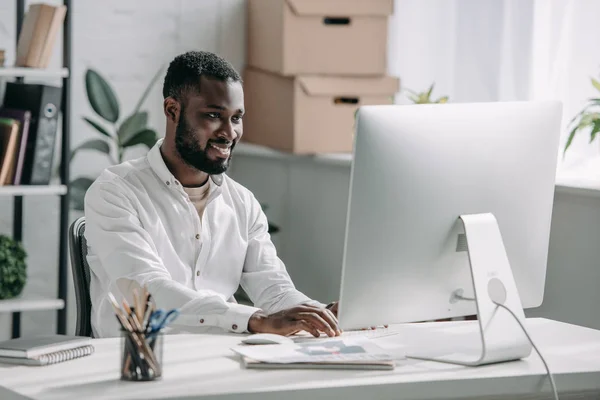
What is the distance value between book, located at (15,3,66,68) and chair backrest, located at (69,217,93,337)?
135 cm

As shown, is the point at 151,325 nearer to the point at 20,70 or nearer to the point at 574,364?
the point at 574,364

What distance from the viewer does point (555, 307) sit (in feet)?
9.29

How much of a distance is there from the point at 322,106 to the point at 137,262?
5.69 feet

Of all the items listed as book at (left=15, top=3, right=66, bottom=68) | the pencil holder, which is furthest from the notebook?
book at (left=15, top=3, right=66, bottom=68)

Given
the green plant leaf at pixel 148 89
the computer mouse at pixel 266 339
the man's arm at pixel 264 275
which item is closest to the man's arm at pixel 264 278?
the man's arm at pixel 264 275

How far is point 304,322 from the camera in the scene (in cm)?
192

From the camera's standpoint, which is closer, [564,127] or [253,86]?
[564,127]

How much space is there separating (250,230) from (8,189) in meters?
1.27

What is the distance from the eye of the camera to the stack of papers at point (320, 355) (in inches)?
66.1

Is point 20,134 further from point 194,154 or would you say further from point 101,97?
point 194,154

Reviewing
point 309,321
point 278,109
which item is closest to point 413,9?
point 278,109

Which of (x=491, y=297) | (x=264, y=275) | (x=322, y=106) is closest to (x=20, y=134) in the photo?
(x=322, y=106)

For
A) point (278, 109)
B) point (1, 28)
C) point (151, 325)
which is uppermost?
point (1, 28)

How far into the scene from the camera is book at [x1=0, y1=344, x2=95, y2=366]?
1676 mm
